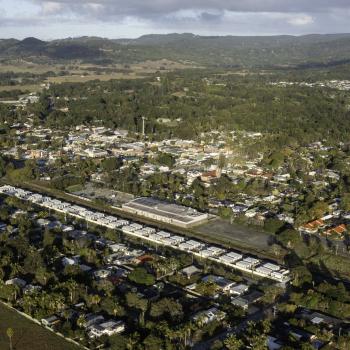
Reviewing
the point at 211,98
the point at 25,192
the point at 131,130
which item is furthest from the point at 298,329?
the point at 211,98

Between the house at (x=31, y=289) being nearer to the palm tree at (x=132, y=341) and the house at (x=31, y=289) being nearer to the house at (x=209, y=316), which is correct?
the palm tree at (x=132, y=341)

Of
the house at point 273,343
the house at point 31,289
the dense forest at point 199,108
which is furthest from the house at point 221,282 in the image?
the dense forest at point 199,108

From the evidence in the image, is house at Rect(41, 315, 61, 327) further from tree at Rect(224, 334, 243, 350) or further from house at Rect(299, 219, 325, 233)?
house at Rect(299, 219, 325, 233)

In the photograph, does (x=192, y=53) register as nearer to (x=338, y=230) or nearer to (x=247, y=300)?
(x=338, y=230)

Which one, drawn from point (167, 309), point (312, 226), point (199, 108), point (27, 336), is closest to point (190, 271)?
point (167, 309)

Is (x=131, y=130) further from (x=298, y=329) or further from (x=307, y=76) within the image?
(x=307, y=76)

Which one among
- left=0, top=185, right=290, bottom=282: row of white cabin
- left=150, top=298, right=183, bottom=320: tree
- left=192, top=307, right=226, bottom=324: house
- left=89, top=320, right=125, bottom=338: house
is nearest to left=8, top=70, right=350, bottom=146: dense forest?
left=0, top=185, right=290, bottom=282: row of white cabin
